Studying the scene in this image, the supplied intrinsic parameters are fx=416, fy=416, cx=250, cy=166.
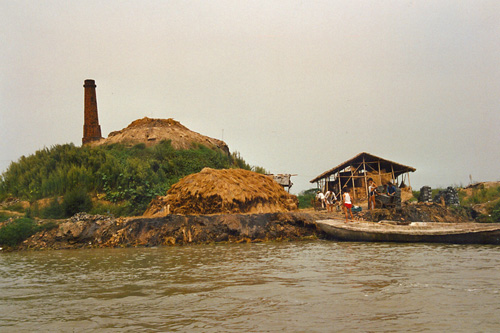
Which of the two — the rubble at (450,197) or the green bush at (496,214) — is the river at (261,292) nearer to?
the green bush at (496,214)

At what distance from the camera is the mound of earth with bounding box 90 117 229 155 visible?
104 feet

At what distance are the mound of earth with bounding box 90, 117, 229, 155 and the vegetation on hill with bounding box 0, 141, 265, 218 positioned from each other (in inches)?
124

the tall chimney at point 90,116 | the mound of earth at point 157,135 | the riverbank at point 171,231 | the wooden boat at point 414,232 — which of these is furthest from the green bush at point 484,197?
the tall chimney at point 90,116

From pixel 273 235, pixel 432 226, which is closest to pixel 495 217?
→ pixel 432 226

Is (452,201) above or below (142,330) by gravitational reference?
above

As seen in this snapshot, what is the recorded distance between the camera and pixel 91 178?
2222cm

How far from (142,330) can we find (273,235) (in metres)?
11.1

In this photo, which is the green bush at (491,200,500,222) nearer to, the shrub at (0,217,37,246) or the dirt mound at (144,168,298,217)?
the dirt mound at (144,168,298,217)

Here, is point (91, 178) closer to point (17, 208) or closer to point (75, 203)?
point (75, 203)

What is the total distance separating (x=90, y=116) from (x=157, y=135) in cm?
602

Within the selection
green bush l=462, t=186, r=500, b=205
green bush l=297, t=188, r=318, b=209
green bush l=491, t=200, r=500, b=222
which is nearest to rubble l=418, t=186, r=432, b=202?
green bush l=462, t=186, r=500, b=205

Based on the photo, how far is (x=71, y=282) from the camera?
7887mm

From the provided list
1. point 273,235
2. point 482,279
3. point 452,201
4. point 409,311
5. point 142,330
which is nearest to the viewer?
point 142,330

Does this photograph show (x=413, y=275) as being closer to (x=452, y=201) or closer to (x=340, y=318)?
(x=340, y=318)
